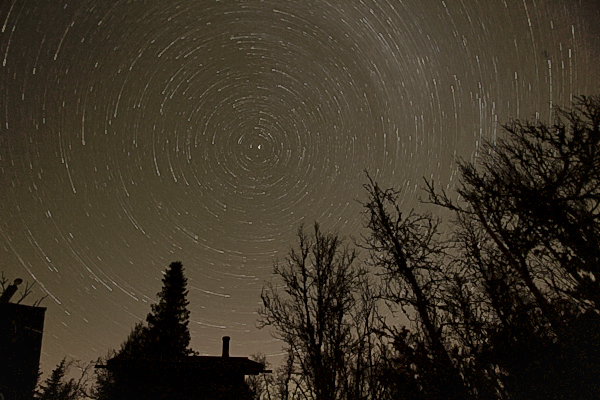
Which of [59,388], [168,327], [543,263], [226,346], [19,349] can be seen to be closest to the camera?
[543,263]

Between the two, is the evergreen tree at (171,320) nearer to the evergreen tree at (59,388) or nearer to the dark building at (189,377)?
the dark building at (189,377)

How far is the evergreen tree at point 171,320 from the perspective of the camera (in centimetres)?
2192

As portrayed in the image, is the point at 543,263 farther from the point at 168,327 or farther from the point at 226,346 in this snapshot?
the point at 168,327

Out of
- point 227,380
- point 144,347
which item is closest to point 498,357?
point 227,380

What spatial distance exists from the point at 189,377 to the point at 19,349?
1309 centimetres

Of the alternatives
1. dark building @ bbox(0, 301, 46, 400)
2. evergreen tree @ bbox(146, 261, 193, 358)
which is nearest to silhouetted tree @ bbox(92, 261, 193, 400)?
evergreen tree @ bbox(146, 261, 193, 358)

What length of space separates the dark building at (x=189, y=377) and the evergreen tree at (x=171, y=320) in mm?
8097

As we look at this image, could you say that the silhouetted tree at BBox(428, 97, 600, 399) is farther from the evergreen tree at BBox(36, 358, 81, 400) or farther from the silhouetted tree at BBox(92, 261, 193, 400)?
the evergreen tree at BBox(36, 358, 81, 400)

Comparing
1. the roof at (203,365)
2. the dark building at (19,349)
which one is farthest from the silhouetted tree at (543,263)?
the dark building at (19,349)

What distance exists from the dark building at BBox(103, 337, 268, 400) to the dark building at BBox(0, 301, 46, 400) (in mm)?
9111

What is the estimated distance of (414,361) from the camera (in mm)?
6863

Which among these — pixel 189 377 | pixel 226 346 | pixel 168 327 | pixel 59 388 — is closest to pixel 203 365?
pixel 189 377

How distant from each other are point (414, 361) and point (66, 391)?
63329 mm

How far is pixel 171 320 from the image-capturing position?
23.9 metres
